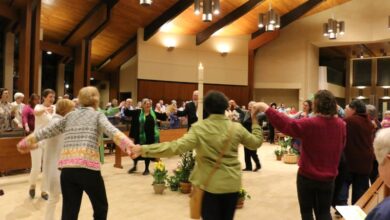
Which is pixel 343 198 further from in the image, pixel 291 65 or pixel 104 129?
pixel 291 65

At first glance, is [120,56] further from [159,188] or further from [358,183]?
[358,183]

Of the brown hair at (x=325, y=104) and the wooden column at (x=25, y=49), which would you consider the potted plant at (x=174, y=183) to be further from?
the wooden column at (x=25, y=49)

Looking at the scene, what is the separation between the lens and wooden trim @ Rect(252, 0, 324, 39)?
46.3ft

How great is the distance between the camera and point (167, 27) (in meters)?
14.2

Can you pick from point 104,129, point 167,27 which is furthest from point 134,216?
point 167,27

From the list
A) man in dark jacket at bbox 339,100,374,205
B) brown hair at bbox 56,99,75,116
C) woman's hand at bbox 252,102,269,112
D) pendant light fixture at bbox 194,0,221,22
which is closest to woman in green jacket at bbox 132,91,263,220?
woman's hand at bbox 252,102,269,112

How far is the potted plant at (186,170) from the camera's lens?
5328mm

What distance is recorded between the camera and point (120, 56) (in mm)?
14617

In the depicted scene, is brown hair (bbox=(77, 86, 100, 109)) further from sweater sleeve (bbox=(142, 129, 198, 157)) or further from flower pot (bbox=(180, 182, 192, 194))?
flower pot (bbox=(180, 182, 192, 194))

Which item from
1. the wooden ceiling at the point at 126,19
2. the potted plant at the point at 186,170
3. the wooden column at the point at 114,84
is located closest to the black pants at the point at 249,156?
the potted plant at the point at 186,170

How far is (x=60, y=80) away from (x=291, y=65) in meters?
9.42

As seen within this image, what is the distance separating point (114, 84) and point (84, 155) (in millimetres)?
13279

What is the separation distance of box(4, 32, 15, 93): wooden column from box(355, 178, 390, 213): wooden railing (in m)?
10.6

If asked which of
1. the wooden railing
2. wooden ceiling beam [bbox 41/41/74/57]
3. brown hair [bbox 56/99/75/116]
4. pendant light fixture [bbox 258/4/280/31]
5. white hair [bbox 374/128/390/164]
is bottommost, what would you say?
the wooden railing
